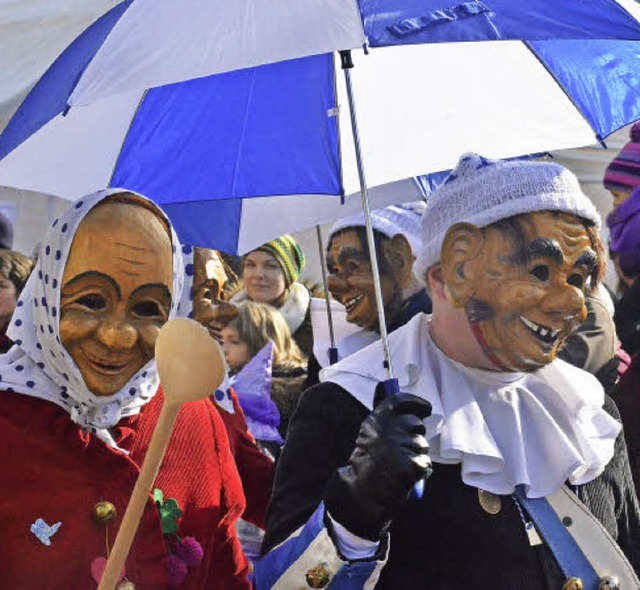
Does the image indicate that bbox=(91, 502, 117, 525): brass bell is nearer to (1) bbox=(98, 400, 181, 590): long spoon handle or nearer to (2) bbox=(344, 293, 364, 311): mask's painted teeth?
(1) bbox=(98, 400, 181, 590): long spoon handle

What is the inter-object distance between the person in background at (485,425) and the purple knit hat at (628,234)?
Result: 1888mm

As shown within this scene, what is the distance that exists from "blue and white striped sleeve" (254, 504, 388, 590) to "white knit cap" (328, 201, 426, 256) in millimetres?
2016

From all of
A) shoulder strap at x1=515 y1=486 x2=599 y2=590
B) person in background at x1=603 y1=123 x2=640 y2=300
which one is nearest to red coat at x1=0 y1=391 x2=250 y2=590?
shoulder strap at x1=515 y1=486 x2=599 y2=590

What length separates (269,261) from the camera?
5941mm

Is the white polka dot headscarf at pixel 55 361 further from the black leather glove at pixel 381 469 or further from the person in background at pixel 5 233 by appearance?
the person in background at pixel 5 233

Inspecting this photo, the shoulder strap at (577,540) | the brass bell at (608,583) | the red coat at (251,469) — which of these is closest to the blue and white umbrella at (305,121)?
the red coat at (251,469)

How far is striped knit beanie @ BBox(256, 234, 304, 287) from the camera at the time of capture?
590 cm

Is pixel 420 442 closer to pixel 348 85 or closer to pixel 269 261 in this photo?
pixel 348 85

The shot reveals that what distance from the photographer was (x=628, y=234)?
5.10 m

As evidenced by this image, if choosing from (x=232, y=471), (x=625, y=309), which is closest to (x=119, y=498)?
(x=232, y=471)

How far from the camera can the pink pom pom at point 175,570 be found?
2924 millimetres

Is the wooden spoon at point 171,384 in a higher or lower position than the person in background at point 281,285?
lower

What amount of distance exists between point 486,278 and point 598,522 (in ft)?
1.95

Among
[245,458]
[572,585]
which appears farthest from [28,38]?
[572,585]
